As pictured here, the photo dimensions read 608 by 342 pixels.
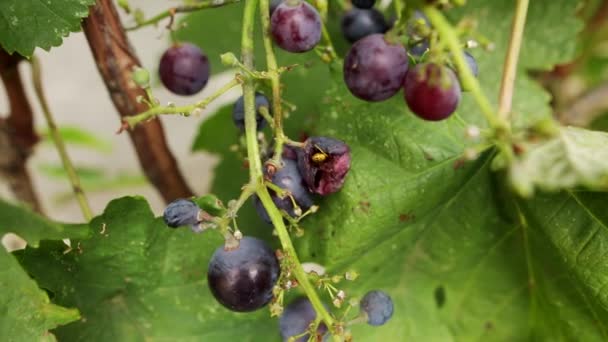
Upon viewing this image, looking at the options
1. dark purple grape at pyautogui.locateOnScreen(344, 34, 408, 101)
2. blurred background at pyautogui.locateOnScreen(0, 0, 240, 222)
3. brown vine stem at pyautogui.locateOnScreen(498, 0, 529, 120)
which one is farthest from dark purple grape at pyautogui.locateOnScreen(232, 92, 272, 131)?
blurred background at pyautogui.locateOnScreen(0, 0, 240, 222)

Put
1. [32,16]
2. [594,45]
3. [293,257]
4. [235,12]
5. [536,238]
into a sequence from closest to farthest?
[293,257] < [32,16] < [536,238] < [235,12] < [594,45]

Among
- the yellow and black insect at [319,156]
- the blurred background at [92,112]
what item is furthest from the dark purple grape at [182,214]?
the blurred background at [92,112]

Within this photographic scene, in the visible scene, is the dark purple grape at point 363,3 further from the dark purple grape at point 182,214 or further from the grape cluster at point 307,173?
the dark purple grape at point 182,214

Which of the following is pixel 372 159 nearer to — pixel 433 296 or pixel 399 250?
pixel 399 250

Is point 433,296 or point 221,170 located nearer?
point 433,296

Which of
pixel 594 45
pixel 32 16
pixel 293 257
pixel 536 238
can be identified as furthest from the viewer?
pixel 594 45

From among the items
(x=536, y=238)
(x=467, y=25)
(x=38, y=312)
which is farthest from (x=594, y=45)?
(x=38, y=312)

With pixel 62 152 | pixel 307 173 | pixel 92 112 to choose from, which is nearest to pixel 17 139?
pixel 62 152
